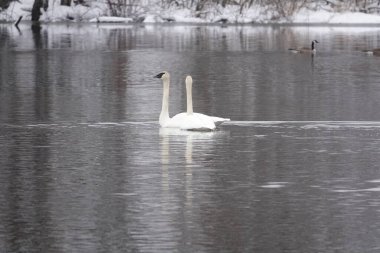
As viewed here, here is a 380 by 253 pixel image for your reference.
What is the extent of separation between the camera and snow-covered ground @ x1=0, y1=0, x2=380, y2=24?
5650cm

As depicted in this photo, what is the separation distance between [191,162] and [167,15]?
144 feet

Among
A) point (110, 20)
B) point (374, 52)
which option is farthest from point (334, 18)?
point (374, 52)

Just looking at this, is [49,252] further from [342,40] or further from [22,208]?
[342,40]

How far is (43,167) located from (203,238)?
14.1 feet

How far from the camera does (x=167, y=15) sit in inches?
2292

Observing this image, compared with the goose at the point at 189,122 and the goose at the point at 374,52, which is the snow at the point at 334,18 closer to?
the goose at the point at 374,52

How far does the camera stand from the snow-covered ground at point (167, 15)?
56500mm

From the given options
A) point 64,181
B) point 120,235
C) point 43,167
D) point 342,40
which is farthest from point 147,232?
point 342,40

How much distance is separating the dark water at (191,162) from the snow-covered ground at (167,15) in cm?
2506

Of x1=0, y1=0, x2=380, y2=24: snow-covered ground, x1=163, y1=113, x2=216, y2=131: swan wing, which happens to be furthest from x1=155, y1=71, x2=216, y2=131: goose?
x1=0, y1=0, x2=380, y2=24: snow-covered ground

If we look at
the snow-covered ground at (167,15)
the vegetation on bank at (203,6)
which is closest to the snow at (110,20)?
the snow-covered ground at (167,15)

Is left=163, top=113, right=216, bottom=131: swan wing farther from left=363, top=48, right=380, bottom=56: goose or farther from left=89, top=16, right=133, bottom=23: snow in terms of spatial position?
left=89, top=16, right=133, bottom=23: snow

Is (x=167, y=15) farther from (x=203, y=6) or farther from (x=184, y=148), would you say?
(x=184, y=148)

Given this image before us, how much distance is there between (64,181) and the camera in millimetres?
13117
